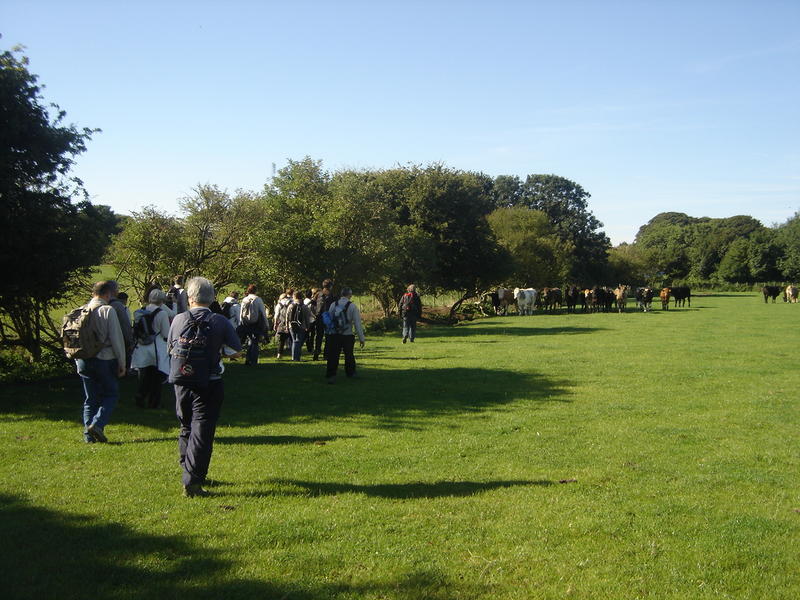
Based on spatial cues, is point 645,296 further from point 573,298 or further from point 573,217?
point 573,217

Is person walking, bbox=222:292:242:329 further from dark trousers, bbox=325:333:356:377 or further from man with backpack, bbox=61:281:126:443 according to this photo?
man with backpack, bbox=61:281:126:443

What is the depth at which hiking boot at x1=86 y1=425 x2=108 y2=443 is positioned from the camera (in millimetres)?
8109

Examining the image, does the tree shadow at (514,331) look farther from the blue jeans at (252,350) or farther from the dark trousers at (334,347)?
the dark trousers at (334,347)

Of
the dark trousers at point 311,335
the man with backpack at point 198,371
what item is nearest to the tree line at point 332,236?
the dark trousers at point 311,335

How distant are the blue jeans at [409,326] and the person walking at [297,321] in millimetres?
5651

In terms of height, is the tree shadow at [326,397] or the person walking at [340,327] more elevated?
the person walking at [340,327]

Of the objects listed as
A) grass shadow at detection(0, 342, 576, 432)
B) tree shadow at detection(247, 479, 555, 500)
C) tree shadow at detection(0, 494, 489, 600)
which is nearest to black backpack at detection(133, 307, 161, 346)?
grass shadow at detection(0, 342, 576, 432)

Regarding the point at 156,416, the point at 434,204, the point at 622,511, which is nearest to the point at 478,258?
the point at 434,204

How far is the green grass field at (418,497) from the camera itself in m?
4.36

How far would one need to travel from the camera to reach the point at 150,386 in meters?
10.6

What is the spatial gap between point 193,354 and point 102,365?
9.71 ft

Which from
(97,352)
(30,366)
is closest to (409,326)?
(30,366)

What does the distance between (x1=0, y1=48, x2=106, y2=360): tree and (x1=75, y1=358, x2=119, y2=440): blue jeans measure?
5076mm

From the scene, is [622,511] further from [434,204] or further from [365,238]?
[434,204]
